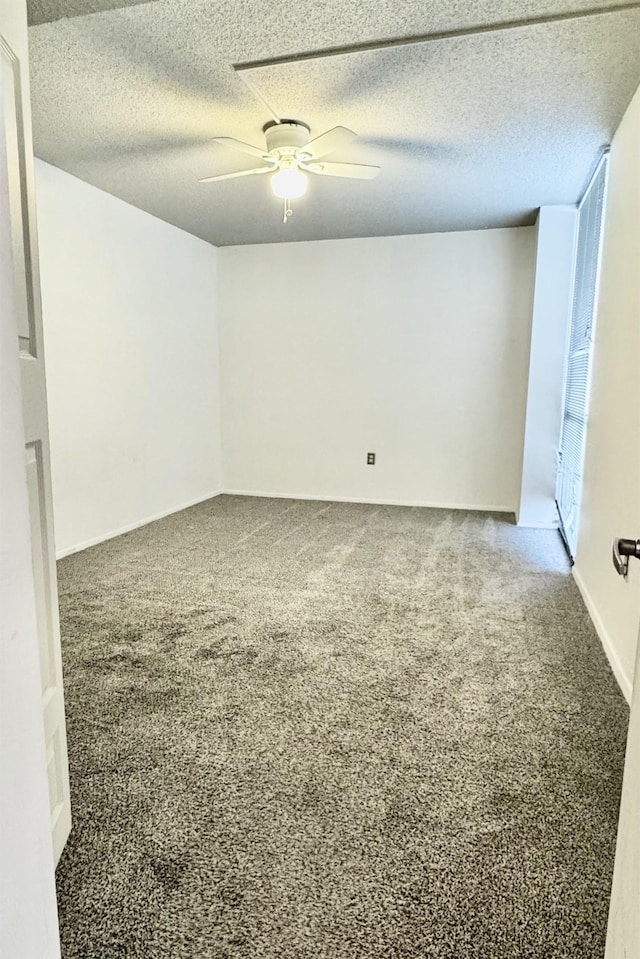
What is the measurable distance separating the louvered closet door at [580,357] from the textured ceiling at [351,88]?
0.84 ft

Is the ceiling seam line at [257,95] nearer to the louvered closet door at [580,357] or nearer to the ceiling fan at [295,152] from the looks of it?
the ceiling fan at [295,152]

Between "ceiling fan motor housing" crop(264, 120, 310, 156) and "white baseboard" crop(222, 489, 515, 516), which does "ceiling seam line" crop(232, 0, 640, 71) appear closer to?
"ceiling fan motor housing" crop(264, 120, 310, 156)

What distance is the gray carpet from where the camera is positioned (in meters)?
1.22

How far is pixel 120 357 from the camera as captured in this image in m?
4.18

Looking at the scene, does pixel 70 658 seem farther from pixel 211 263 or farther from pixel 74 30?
pixel 211 263

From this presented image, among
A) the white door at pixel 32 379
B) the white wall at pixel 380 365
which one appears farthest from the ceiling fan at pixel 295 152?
the white wall at pixel 380 365

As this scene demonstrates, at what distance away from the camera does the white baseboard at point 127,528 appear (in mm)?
3746

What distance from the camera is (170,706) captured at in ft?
6.63

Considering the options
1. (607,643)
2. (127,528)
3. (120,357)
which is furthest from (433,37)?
(127,528)

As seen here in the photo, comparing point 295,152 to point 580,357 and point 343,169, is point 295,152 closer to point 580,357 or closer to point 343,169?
point 343,169

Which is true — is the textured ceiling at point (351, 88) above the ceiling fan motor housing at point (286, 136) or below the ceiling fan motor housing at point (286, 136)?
above

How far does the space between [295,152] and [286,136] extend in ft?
0.31

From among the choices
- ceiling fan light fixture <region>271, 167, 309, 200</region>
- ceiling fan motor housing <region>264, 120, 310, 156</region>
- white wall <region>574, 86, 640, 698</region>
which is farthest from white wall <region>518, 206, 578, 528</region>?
ceiling fan motor housing <region>264, 120, 310, 156</region>

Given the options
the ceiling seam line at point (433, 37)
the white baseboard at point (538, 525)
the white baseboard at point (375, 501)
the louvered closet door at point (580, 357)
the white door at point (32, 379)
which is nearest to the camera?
the white door at point (32, 379)
